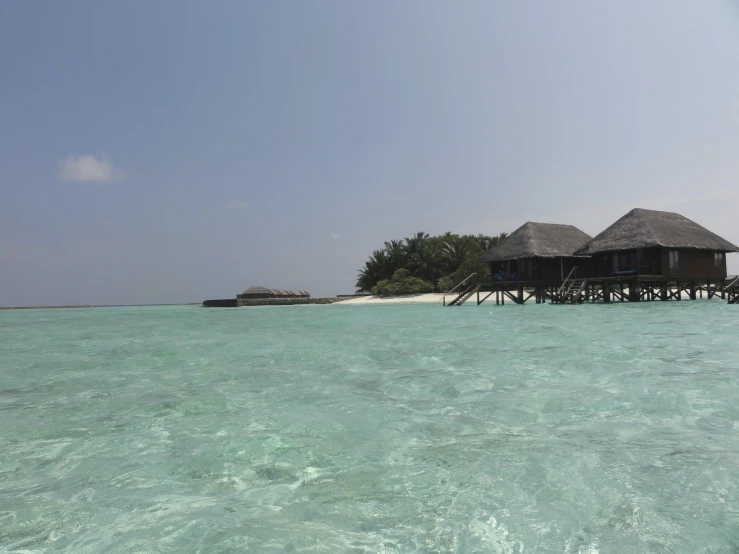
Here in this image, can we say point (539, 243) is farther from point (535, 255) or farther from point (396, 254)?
point (396, 254)

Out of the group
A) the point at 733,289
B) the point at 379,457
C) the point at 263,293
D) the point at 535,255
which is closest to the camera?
the point at 379,457

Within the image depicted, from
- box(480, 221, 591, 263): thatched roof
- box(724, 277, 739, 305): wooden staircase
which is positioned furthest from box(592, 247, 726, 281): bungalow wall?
box(724, 277, 739, 305): wooden staircase

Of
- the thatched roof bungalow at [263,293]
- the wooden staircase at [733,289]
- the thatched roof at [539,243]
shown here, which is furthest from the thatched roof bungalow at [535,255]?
the thatched roof bungalow at [263,293]

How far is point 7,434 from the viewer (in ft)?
15.7

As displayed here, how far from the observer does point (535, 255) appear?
29328mm

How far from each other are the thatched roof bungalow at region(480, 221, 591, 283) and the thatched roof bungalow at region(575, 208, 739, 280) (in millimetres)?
1526

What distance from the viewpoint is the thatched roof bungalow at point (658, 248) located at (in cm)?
2764

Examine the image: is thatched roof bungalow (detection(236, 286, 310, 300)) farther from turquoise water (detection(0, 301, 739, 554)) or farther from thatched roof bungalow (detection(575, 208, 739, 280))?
turquoise water (detection(0, 301, 739, 554))

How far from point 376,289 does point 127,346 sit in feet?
110

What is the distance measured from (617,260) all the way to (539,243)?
4399mm

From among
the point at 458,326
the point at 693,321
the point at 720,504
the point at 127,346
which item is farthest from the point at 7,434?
the point at 693,321

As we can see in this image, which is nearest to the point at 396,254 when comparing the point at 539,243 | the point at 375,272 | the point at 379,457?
the point at 375,272

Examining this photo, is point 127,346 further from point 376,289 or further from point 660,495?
point 376,289

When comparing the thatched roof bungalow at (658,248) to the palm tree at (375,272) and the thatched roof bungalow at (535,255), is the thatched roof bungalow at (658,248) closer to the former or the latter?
the thatched roof bungalow at (535,255)
